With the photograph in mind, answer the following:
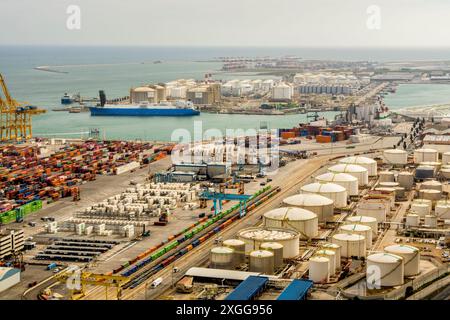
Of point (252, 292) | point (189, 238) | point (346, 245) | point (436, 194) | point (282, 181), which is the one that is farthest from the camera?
point (282, 181)

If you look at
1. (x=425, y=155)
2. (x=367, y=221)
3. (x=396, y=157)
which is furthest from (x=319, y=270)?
(x=425, y=155)

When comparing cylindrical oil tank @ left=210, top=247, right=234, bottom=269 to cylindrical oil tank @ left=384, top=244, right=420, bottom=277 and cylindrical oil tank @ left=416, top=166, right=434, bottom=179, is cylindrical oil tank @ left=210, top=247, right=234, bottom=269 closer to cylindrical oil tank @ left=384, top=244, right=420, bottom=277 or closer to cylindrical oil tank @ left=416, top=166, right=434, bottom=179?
cylindrical oil tank @ left=384, top=244, right=420, bottom=277

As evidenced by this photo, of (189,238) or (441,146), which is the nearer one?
(189,238)

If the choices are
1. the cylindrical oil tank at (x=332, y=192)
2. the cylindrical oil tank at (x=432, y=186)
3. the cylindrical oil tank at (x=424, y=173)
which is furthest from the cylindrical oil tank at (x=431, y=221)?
the cylindrical oil tank at (x=424, y=173)

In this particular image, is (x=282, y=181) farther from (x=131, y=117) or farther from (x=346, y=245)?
(x=131, y=117)

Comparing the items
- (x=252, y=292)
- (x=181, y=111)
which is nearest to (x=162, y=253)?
(x=252, y=292)

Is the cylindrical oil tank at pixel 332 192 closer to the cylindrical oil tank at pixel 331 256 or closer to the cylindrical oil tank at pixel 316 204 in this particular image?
the cylindrical oil tank at pixel 316 204

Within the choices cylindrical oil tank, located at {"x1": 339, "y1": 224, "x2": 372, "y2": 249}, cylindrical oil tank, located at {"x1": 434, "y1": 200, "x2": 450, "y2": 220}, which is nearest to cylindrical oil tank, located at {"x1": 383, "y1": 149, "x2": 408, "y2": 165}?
cylindrical oil tank, located at {"x1": 434, "y1": 200, "x2": 450, "y2": 220}
